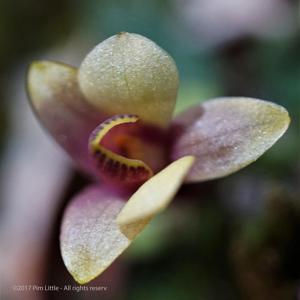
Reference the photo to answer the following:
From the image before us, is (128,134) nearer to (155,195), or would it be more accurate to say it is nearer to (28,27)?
(155,195)

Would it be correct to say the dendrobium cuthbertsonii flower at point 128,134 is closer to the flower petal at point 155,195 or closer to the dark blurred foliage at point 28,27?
the flower petal at point 155,195

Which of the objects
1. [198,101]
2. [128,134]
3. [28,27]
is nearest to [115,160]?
[128,134]

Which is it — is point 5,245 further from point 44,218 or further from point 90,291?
point 90,291

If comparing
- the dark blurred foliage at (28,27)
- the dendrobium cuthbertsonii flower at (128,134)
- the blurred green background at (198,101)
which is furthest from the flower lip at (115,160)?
the dark blurred foliage at (28,27)

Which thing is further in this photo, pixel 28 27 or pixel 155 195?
pixel 28 27

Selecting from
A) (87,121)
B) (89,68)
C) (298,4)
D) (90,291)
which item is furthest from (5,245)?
(298,4)

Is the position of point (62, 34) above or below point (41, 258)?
above
